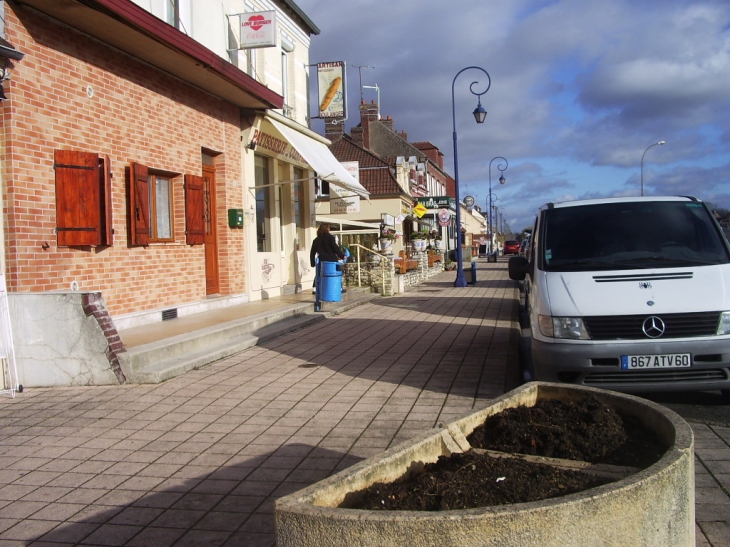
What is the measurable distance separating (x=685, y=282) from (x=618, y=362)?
979 mm

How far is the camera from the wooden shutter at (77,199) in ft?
26.9

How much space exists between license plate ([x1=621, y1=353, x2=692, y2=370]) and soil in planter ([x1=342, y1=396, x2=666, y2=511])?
218cm

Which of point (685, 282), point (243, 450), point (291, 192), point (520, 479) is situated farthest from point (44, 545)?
point (291, 192)

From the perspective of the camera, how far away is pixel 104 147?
9289 millimetres

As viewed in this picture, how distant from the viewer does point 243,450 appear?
5.04 metres

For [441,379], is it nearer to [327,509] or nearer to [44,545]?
[44,545]

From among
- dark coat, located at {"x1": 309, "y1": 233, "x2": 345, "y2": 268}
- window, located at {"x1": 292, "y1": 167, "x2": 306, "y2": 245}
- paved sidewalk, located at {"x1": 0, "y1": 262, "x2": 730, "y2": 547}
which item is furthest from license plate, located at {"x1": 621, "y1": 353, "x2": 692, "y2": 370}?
window, located at {"x1": 292, "y1": 167, "x2": 306, "y2": 245}

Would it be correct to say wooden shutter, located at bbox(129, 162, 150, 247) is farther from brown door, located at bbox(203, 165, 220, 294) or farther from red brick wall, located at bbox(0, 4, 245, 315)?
brown door, located at bbox(203, 165, 220, 294)

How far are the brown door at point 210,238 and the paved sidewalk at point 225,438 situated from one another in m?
3.80

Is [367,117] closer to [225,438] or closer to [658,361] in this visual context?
[658,361]

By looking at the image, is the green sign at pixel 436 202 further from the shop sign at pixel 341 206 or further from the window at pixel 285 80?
the window at pixel 285 80

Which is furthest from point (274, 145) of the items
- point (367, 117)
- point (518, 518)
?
point (367, 117)

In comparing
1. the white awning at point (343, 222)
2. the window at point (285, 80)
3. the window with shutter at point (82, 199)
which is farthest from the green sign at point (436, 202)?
the window with shutter at point (82, 199)

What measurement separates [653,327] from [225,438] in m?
3.70
